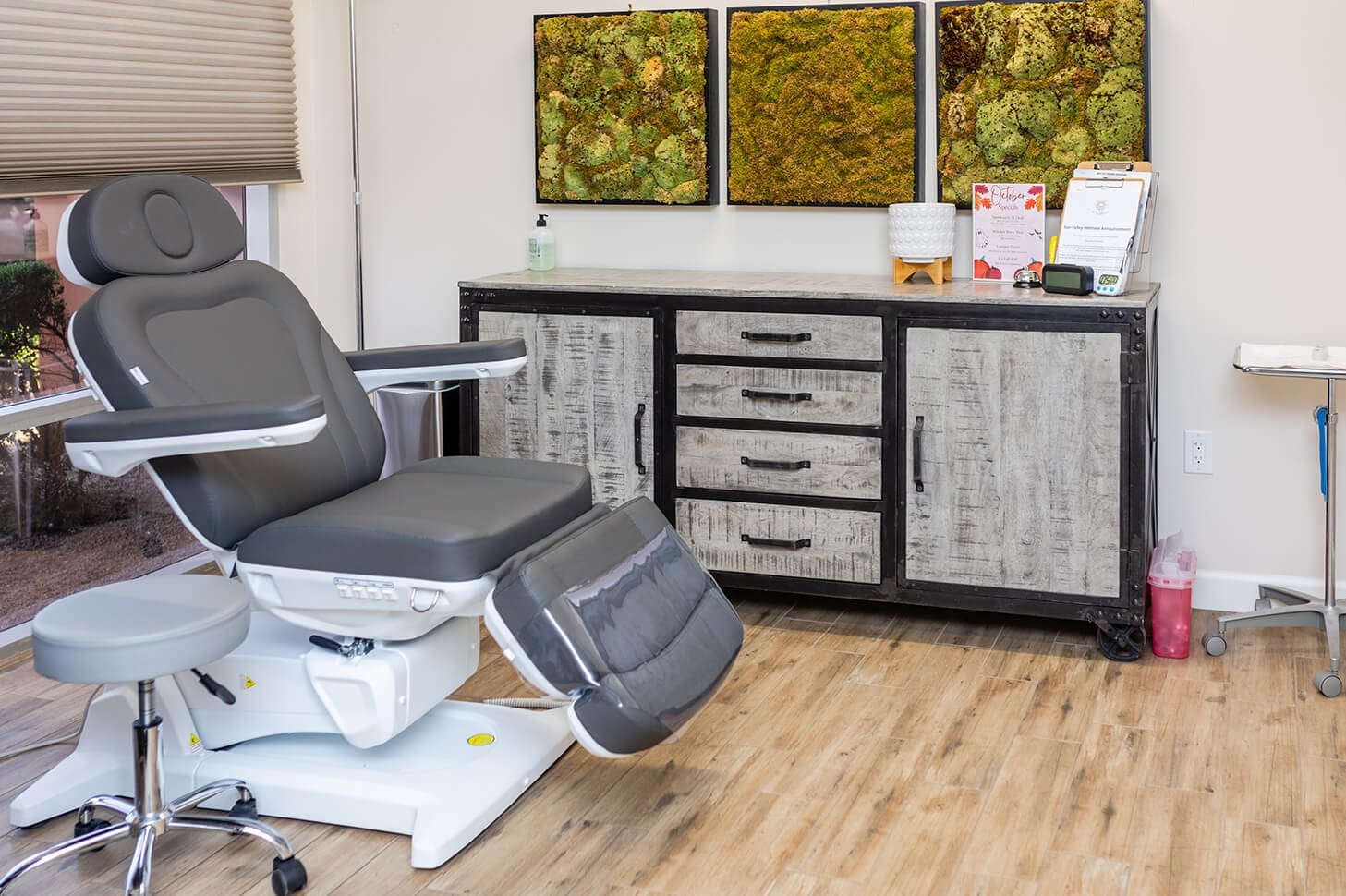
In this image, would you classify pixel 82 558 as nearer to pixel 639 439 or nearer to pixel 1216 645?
pixel 639 439

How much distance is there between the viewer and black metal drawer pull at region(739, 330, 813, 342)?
331 centimetres

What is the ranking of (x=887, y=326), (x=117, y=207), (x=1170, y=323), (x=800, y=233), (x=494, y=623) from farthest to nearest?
(x=800, y=233), (x=1170, y=323), (x=887, y=326), (x=117, y=207), (x=494, y=623)

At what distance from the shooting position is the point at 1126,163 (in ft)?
10.7

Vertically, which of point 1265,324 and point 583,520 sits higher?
point 1265,324

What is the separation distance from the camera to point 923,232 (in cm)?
344

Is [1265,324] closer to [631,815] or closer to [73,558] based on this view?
[631,815]

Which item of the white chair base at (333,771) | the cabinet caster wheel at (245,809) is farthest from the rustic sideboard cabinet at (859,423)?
the cabinet caster wheel at (245,809)

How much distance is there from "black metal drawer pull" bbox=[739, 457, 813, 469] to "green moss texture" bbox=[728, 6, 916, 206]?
28.3 inches

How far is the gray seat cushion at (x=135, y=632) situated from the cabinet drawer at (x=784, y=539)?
4.74 ft

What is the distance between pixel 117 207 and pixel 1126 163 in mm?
2165

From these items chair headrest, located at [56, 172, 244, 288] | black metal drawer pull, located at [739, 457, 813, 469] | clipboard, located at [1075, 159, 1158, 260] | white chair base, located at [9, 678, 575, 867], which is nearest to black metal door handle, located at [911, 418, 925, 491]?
black metal drawer pull, located at [739, 457, 813, 469]

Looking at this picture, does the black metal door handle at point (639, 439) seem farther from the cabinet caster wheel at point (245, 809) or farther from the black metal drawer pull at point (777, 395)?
the cabinet caster wheel at point (245, 809)

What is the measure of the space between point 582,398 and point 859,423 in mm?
688

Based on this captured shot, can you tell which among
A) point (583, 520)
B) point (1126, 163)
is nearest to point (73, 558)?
point (583, 520)
